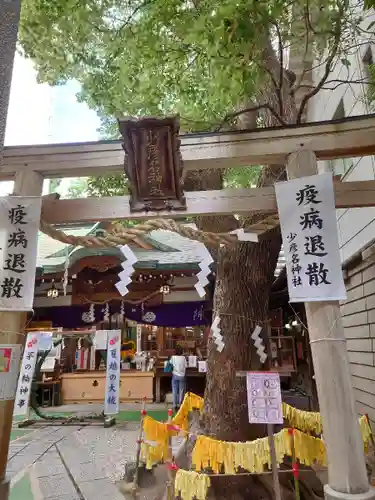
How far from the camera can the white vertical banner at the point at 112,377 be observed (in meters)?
9.69

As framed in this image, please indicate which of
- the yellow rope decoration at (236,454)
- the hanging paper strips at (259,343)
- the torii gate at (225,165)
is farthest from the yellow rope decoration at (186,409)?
the torii gate at (225,165)

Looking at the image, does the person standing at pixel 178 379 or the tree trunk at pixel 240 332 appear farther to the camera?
the person standing at pixel 178 379

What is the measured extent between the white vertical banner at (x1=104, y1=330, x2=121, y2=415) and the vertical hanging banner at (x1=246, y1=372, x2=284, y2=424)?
21.3 feet

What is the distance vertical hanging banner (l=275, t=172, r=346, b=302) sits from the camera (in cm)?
357

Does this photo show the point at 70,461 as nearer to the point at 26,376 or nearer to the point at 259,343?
the point at 26,376

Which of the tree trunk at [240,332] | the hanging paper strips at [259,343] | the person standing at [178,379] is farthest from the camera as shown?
the person standing at [178,379]

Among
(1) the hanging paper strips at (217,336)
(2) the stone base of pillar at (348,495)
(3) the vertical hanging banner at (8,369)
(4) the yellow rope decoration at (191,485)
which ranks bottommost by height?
(4) the yellow rope decoration at (191,485)

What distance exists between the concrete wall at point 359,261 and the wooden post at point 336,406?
3.20 m

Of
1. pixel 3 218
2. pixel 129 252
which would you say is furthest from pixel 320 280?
pixel 3 218

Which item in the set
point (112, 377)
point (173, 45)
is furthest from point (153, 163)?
point (112, 377)

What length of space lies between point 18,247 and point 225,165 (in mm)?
2477

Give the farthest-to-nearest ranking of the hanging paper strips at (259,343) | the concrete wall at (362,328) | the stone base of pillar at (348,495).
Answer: the concrete wall at (362,328) → the hanging paper strips at (259,343) → the stone base of pillar at (348,495)

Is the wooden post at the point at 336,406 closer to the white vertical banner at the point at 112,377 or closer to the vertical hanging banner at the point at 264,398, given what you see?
the vertical hanging banner at the point at 264,398

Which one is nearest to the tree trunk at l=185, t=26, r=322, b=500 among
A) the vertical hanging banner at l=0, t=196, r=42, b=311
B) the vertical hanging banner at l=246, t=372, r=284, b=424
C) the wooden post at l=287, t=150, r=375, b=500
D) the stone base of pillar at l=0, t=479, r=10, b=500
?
the vertical hanging banner at l=246, t=372, r=284, b=424
